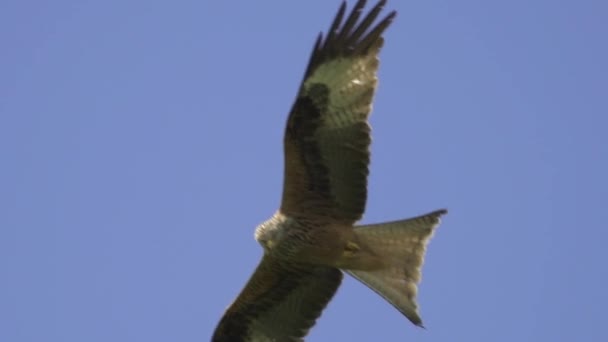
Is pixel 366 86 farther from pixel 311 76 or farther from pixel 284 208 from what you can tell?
pixel 284 208

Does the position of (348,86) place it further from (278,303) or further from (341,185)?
(278,303)

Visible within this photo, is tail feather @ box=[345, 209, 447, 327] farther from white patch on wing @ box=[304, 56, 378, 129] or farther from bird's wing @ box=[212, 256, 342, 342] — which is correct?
white patch on wing @ box=[304, 56, 378, 129]

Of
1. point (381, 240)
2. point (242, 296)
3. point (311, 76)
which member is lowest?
point (242, 296)

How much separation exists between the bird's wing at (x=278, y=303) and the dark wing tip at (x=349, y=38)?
1836mm

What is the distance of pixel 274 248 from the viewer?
11.4m

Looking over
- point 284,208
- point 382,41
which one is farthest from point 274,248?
point 382,41

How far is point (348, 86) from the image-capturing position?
1120 cm

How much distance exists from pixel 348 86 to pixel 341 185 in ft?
2.75

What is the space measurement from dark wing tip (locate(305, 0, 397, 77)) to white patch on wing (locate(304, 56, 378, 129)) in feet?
0.20

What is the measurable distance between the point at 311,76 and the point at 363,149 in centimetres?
77

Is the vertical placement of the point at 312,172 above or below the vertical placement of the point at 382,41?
below

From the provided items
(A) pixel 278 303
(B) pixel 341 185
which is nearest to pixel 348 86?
(B) pixel 341 185

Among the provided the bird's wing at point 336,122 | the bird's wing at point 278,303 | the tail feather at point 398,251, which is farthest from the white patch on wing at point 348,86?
the bird's wing at point 278,303

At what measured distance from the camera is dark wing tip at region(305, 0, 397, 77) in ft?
35.9
